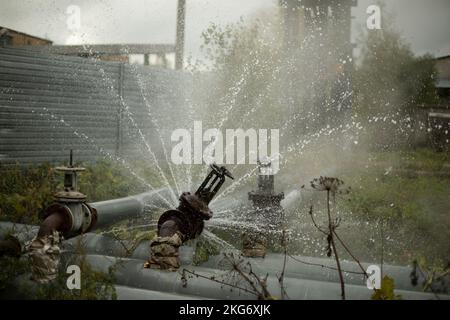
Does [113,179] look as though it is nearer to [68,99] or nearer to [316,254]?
[68,99]

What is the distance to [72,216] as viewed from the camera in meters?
3.94

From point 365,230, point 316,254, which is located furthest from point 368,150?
point 316,254

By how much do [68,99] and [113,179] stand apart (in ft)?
6.28

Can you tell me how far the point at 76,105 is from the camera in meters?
8.19

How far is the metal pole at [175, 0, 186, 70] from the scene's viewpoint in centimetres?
1121

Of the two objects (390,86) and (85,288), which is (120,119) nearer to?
(85,288)
